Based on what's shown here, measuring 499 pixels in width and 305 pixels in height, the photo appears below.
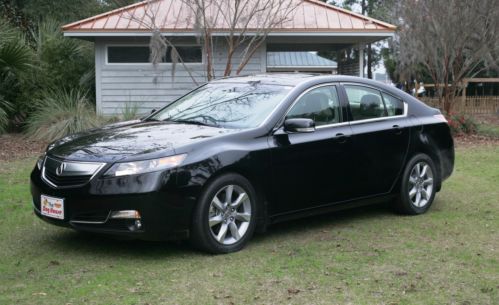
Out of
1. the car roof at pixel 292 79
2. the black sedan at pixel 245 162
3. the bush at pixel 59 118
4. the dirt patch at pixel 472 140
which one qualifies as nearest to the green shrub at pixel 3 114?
the bush at pixel 59 118

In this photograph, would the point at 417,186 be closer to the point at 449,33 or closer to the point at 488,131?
the point at 488,131

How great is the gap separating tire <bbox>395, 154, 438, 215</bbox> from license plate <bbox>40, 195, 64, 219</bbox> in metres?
3.68

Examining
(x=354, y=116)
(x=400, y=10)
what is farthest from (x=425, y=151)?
(x=400, y=10)

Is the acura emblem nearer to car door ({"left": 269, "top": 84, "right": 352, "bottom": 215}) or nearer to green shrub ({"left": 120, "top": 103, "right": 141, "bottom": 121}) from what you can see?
car door ({"left": 269, "top": 84, "right": 352, "bottom": 215})

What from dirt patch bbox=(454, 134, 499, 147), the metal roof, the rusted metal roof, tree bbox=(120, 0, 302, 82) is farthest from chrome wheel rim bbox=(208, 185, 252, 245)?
the metal roof

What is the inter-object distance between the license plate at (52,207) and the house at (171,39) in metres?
11.2

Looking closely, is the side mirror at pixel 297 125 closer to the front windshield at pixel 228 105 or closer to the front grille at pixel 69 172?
the front windshield at pixel 228 105

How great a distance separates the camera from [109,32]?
643 inches

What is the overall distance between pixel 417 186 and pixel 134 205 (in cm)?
358

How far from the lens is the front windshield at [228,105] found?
20.2 feet

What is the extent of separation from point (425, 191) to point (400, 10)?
12.4 meters

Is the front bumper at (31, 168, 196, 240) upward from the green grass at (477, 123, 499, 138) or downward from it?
upward

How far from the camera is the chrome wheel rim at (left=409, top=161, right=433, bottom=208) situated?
24.0 feet

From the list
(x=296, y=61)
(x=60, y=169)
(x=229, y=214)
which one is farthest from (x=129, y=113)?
(x=296, y=61)
